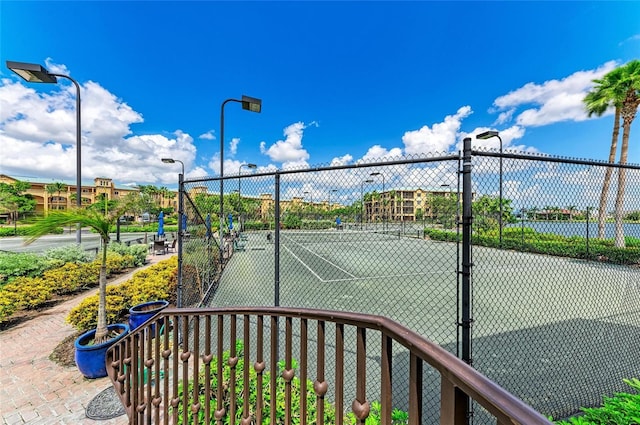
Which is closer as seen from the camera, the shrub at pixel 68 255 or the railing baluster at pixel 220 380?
the railing baluster at pixel 220 380

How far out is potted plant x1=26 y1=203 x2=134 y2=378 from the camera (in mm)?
3135

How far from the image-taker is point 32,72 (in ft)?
16.4

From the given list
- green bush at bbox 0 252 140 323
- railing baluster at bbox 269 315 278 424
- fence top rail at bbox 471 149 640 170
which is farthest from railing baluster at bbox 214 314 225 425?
green bush at bbox 0 252 140 323

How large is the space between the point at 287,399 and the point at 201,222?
4061 millimetres

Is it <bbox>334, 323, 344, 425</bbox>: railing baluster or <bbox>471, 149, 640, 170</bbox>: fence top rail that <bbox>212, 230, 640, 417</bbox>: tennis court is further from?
<bbox>334, 323, 344, 425</bbox>: railing baluster

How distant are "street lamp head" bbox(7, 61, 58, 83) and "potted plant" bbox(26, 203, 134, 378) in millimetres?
3602

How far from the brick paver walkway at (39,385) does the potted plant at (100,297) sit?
0.70ft

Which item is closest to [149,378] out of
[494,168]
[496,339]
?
[494,168]

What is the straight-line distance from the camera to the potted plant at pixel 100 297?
3135 mm

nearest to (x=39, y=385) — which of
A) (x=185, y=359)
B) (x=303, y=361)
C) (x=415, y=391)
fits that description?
(x=185, y=359)

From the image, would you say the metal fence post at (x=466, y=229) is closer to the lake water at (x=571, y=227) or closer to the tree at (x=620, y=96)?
the lake water at (x=571, y=227)

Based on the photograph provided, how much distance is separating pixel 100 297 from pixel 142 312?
0.65 meters

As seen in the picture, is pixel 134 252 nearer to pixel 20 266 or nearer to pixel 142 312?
pixel 20 266

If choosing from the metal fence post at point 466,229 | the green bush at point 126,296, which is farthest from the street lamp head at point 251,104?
the metal fence post at point 466,229
